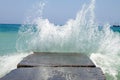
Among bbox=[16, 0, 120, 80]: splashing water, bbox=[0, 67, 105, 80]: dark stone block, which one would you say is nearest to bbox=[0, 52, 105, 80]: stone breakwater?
bbox=[0, 67, 105, 80]: dark stone block

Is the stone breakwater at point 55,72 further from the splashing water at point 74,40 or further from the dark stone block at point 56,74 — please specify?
the splashing water at point 74,40

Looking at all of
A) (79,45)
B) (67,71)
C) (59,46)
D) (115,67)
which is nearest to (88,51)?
(79,45)

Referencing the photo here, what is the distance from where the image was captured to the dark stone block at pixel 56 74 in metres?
3.44

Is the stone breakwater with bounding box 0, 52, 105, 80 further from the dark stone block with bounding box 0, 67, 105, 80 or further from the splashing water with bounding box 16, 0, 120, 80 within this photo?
the splashing water with bounding box 16, 0, 120, 80

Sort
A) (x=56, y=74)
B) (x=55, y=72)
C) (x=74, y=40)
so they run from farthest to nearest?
(x=74, y=40)
(x=55, y=72)
(x=56, y=74)

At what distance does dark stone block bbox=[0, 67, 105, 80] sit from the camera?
3436mm

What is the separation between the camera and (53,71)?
12.6 ft

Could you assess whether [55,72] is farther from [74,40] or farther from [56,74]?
[74,40]

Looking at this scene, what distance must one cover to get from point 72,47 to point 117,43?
190 centimetres

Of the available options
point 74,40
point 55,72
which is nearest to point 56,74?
point 55,72

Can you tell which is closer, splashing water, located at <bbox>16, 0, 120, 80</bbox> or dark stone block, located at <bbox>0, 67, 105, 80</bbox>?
dark stone block, located at <bbox>0, 67, 105, 80</bbox>

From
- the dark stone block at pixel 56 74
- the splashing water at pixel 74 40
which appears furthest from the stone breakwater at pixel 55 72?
the splashing water at pixel 74 40

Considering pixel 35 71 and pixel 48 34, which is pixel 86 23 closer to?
pixel 48 34

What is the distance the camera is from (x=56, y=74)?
3.65 m
